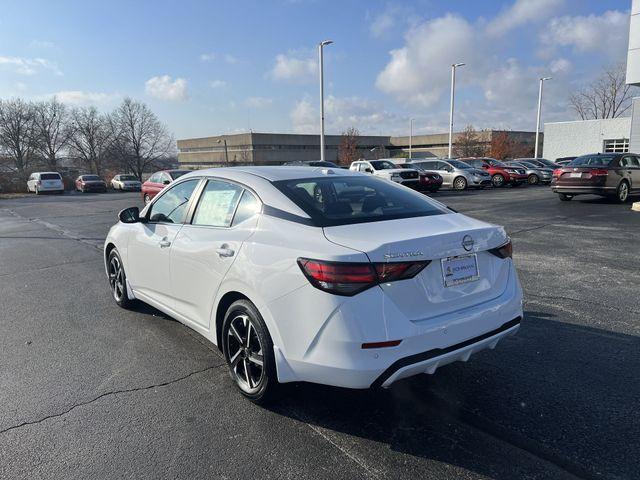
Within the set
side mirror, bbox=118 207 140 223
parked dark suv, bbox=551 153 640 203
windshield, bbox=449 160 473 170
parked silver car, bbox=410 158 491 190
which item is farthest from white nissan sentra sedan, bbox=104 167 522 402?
windshield, bbox=449 160 473 170

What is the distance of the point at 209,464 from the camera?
8.82 ft

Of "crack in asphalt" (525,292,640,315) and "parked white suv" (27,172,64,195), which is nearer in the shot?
"crack in asphalt" (525,292,640,315)

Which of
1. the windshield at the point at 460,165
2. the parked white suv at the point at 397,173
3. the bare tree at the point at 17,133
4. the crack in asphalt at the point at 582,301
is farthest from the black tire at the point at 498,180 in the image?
the bare tree at the point at 17,133

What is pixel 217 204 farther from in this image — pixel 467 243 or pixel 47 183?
pixel 47 183

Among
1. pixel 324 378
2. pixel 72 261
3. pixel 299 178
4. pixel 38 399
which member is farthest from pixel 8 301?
pixel 324 378

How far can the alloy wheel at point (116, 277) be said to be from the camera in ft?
17.7

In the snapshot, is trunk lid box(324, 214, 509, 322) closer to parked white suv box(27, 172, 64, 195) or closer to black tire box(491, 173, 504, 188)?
black tire box(491, 173, 504, 188)

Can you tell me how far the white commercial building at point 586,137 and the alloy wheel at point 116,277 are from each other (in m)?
51.2

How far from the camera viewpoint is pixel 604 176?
15523mm

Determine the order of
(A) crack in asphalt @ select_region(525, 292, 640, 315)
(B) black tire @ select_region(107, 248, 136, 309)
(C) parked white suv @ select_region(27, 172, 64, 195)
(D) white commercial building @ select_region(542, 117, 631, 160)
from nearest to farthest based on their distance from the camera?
(A) crack in asphalt @ select_region(525, 292, 640, 315) < (B) black tire @ select_region(107, 248, 136, 309) < (C) parked white suv @ select_region(27, 172, 64, 195) < (D) white commercial building @ select_region(542, 117, 631, 160)

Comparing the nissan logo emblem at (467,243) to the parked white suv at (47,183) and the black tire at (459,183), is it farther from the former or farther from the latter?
the parked white suv at (47,183)

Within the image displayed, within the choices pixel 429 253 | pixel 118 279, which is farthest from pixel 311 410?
pixel 118 279

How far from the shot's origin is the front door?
14.0 feet

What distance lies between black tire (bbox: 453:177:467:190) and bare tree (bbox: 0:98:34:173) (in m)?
61.7
